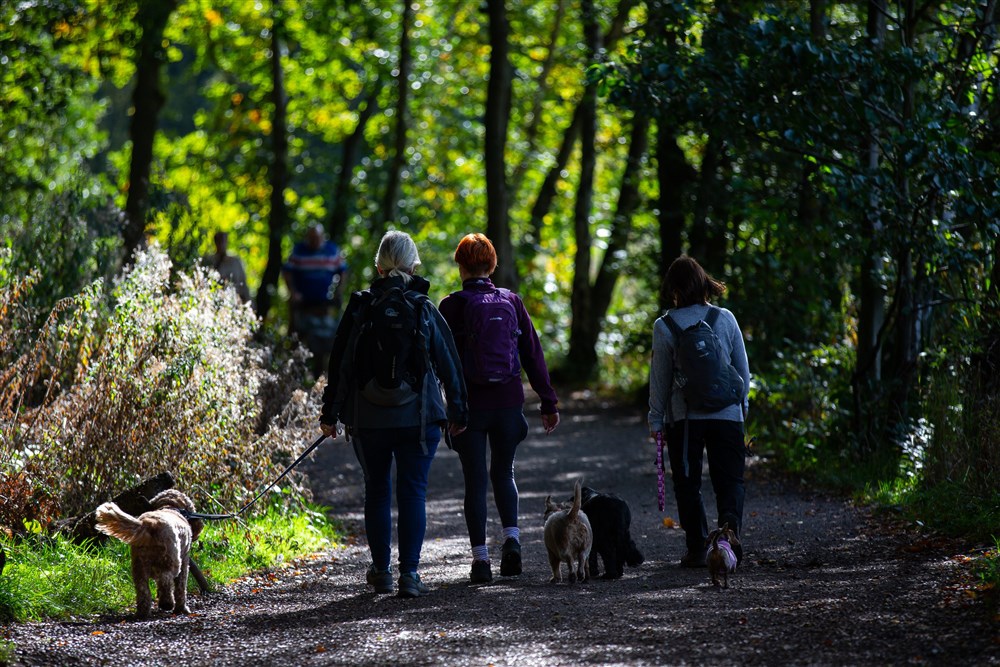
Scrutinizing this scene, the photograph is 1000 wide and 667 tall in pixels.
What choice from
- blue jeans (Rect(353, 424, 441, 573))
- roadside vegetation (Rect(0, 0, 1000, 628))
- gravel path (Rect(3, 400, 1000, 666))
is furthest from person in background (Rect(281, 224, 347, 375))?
blue jeans (Rect(353, 424, 441, 573))

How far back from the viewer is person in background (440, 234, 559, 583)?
7.49m

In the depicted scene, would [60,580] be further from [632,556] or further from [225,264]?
[225,264]

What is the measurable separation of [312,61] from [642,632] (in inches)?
919

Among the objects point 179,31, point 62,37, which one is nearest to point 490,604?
point 62,37

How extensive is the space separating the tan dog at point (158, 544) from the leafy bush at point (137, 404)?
1683 mm

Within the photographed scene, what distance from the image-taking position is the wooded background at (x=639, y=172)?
10453 millimetres

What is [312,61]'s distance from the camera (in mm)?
27703

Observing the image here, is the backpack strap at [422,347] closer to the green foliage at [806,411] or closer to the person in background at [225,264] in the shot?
the green foliage at [806,411]

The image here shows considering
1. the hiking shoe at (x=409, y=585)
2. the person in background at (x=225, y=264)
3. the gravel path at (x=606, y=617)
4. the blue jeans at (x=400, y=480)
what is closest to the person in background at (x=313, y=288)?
→ the person in background at (x=225, y=264)

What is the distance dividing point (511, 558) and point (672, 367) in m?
1.50

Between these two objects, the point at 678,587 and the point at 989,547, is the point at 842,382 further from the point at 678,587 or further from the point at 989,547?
the point at 678,587

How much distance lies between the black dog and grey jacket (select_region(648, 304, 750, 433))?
0.54m

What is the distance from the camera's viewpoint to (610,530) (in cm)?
758

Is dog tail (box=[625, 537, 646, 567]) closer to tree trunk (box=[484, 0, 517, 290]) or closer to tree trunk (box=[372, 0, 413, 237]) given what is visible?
tree trunk (box=[484, 0, 517, 290])
